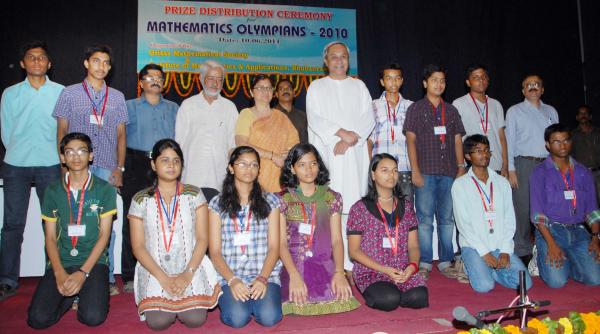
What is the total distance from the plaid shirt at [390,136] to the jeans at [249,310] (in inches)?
75.6

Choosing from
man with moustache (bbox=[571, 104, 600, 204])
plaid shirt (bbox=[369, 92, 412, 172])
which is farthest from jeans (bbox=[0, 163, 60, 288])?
man with moustache (bbox=[571, 104, 600, 204])

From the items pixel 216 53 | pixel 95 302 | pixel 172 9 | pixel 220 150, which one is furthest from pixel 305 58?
pixel 95 302

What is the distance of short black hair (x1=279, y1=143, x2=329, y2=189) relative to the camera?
9.52 feet

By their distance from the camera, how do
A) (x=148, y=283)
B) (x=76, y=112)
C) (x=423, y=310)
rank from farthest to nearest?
(x=76, y=112)
(x=423, y=310)
(x=148, y=283)

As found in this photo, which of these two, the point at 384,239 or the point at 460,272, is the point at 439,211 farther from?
the point at 384,239

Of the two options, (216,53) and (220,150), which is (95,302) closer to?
(220,150)

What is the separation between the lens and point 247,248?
2.71 meters

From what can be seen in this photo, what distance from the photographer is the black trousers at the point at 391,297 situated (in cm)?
262

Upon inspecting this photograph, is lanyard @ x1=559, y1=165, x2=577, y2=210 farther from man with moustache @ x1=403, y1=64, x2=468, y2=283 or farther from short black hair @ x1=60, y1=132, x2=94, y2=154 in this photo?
short black hair @ x1=60, y1=132, x2=94, y2=154

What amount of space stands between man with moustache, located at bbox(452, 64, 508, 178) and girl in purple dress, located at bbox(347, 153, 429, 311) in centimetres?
167

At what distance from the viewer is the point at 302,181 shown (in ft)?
9.62

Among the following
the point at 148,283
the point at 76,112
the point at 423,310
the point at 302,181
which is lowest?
the point at 423,310

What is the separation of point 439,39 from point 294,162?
4428 mm

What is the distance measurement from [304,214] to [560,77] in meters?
5.80
